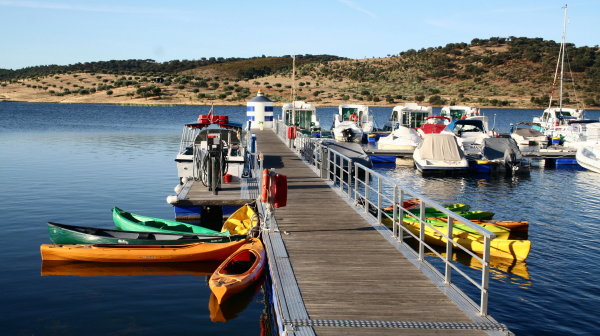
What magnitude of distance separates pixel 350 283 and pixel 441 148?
22.1m

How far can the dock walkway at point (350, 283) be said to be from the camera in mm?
7660

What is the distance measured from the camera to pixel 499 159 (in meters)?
31.3

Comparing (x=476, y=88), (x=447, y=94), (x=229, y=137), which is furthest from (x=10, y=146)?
(x=476, y=88)

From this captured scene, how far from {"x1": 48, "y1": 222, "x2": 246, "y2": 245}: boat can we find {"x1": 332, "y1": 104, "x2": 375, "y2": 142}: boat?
2755 cm

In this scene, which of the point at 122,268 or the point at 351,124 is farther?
the point at 351,124

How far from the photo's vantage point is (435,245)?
15.3 meters

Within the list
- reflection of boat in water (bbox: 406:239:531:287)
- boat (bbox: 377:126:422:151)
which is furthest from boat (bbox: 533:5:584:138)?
reflection of boat in water (bbox: 406:239:531:287)

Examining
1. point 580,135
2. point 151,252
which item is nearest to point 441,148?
point 580,135

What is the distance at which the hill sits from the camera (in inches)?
4114

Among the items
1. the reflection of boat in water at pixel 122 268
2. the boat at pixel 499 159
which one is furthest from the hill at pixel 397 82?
the reflection of boat in water at pixel 122 268

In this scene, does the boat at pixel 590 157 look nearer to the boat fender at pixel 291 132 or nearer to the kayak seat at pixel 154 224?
the boat fender at pixel 291 132

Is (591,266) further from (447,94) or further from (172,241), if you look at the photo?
(447,94)

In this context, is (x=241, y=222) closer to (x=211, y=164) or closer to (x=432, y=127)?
(x=211, y=164)

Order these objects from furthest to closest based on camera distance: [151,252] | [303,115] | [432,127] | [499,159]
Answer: [303,115], [432,127], [499,159], [151,252]
